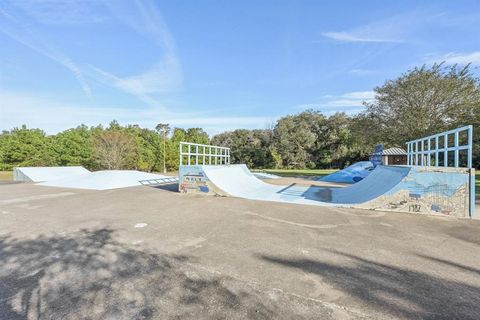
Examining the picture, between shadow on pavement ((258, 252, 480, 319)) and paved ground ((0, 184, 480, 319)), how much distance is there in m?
0.01

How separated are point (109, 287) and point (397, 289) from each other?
9.33 ft

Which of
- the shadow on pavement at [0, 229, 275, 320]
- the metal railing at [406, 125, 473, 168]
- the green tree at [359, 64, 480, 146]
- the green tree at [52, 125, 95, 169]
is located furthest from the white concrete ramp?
the green tree at [359, 64, 480, 146]

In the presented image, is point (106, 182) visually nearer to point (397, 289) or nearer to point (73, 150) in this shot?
point (397, 289)

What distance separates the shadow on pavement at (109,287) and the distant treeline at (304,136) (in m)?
18.3

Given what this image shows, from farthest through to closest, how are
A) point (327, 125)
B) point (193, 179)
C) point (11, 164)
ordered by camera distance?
1. point (327, 125)
2. point (11, 164)
3. point (193, 179)

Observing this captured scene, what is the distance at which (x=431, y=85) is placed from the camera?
15430 millimetres

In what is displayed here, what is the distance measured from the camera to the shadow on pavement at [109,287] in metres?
2.09

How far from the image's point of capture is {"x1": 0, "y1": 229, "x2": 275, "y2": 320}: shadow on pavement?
2.09 m

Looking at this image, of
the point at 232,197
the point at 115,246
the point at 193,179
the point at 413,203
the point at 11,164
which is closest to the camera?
the point at 115,246

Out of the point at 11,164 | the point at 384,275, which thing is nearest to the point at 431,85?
the point at 384,275

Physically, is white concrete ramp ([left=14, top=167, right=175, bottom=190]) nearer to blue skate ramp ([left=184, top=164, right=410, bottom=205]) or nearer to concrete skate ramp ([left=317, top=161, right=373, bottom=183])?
blue skate ramp ([left=184, top=164, right=410, bottom=205])

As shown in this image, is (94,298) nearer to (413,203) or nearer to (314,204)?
(314,204)

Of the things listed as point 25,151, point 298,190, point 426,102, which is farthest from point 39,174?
point 426,102

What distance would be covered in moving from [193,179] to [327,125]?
32.1 meters
